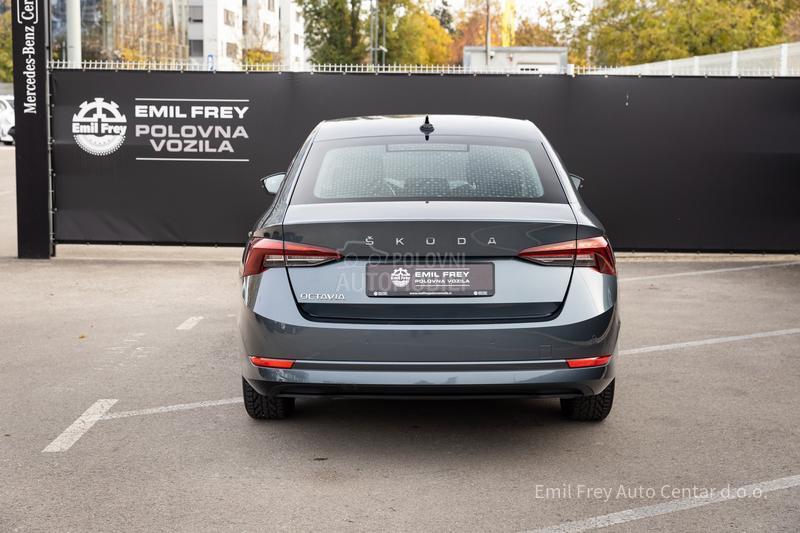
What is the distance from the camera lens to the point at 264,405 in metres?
5.88

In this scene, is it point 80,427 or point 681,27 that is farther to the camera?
point 681,27

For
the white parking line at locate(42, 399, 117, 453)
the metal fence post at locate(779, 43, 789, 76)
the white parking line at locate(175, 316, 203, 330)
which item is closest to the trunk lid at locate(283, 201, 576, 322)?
the white parking line at locate(42, 399, 117, 453)

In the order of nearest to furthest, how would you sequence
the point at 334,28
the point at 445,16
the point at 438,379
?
the point at 438,379 < the point at 334,28 < the point at 445,16

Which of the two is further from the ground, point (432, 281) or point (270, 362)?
point (432, 281)

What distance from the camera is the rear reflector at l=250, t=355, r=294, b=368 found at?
5094mm

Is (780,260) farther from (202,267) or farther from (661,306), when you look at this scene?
(202,267)

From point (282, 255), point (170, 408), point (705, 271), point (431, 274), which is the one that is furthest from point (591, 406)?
point (705, 271)

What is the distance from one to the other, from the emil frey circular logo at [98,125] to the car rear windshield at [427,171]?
23.2 ft

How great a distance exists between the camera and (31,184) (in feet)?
41.0

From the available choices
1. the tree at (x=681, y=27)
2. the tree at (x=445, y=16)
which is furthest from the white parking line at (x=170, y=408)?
the tree at (x=445, y=16)

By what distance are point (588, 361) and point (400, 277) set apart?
92 centimetres

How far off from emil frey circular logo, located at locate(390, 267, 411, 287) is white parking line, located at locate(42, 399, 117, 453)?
5.89ft

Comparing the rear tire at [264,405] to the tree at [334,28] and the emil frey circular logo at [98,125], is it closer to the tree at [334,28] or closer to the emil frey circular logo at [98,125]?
the emil frey circular logo at [98,125]

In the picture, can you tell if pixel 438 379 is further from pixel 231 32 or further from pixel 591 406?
pixel 231 32
